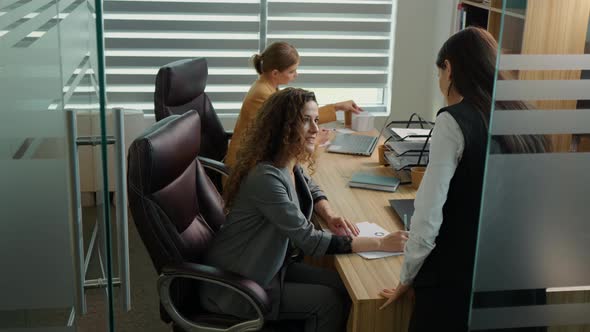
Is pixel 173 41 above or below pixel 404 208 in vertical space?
above

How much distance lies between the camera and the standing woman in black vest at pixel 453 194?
189cm

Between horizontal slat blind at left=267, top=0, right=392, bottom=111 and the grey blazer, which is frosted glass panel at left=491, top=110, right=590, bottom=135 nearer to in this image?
the grey blazer

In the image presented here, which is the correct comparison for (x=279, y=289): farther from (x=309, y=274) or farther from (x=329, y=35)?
(x=329, y=35)

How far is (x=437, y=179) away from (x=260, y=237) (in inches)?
28.5

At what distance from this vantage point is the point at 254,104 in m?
3.63

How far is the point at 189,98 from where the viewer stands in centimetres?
369

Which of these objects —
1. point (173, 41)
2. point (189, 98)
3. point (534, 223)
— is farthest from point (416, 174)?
point (173, 41)

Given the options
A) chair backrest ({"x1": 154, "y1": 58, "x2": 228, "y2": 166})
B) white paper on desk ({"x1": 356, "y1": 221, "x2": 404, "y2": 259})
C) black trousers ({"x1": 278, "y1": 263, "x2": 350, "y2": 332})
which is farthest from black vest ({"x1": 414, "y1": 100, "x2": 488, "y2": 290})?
chair backrest ({"x1": 154, "y1": 58, "x2": 228, "y2": 166})

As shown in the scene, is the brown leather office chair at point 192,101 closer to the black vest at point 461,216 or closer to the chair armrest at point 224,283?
the chair armrest at point 224,283

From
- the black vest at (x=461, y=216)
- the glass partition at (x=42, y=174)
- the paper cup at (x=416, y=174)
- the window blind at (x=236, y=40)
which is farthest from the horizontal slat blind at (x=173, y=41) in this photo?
the glass partition at (x=42, y=174)

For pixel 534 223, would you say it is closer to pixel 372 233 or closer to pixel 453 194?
pixel 453 194

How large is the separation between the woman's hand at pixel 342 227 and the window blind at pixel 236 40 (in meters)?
2.49

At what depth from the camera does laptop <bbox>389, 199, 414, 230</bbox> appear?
2.60 m

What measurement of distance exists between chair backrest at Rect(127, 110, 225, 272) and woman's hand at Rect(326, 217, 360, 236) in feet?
1.37
